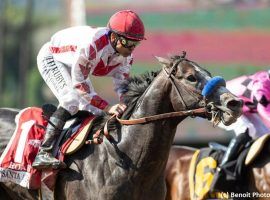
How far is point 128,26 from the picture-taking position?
603 cm

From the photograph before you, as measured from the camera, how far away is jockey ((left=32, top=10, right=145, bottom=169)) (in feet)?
19.9

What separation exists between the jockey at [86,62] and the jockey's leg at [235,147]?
2738 millimetres

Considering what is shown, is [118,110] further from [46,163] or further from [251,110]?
[251,110]

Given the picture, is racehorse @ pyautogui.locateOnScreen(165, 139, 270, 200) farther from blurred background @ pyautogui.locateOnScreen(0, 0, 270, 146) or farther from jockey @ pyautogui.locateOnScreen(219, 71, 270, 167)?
blurred background @ pyautogui.locateOnScreen(0, 0, 270, 146)

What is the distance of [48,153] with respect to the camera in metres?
6.10

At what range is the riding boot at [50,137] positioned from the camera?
19.9 ft

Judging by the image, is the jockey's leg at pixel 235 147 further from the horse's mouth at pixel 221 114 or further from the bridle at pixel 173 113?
the horse's mouth at pixel 221 114

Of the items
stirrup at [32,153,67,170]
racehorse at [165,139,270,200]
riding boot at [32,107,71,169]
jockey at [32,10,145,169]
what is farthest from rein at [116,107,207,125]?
racehorse at [165,139,270,200]

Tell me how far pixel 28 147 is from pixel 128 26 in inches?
49.6

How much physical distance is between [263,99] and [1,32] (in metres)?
16.4

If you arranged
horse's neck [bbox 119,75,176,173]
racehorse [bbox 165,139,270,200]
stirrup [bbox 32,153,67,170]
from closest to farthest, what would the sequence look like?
horse's neck [bbox 119,75,176,173] → stirrup [bbox 32,153,67,170] → racehorse [bbox 165,139,270,200]

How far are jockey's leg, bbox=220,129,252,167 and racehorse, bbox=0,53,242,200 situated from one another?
9.62 feet

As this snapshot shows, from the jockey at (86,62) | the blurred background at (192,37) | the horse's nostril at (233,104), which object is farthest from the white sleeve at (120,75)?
the blurred background at (192,37)

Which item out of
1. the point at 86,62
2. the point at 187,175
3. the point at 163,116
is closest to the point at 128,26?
the point at 86,62
